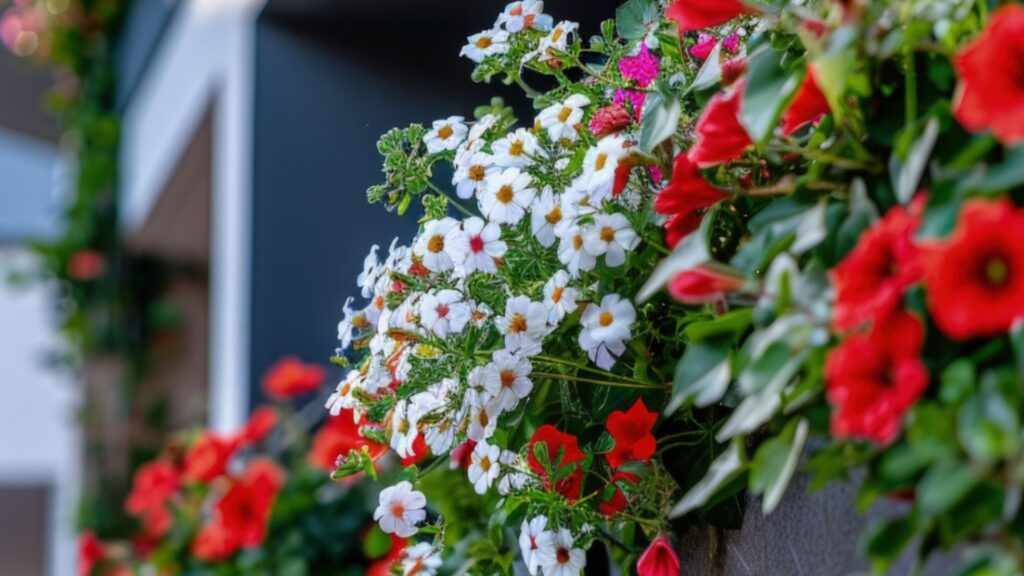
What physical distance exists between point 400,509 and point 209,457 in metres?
1.16

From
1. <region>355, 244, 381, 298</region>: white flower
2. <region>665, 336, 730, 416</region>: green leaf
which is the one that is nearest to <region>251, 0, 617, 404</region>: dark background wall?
<region>355, 244, 381, 298</region>: white flower

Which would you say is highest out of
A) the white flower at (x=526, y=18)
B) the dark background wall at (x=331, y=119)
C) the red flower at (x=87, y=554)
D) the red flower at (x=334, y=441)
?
the white flower at (x=526, y=18)

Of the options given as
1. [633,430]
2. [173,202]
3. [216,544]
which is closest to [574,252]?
[633,430]

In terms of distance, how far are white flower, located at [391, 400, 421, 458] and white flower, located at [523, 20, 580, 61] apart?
29 centimetres

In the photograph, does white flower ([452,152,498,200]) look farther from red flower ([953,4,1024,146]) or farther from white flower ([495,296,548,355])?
red flower ([953,4,1024,146])

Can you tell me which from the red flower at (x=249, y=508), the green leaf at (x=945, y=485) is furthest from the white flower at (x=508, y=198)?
the red flower at (x=249, y=508)

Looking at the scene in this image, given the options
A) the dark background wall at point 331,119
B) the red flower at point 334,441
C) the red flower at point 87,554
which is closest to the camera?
the dark background wall at point 331,119

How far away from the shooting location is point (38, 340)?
21.6 feet

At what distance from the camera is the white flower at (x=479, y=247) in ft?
2.86

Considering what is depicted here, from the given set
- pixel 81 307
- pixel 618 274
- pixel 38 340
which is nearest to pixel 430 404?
pixel 618 274

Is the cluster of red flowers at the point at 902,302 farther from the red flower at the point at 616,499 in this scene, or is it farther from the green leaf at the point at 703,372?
the red flower at the point at 616,499

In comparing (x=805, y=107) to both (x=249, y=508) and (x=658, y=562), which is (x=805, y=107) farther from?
(x=249, y=508)

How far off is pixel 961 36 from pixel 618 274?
0.98 ft

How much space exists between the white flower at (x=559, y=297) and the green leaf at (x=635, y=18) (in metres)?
0.21
